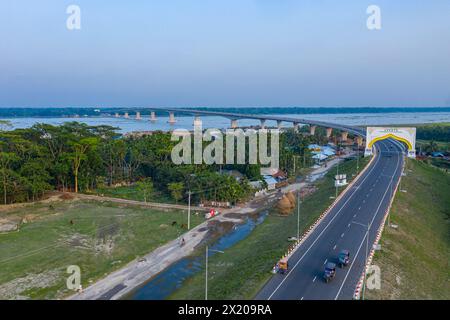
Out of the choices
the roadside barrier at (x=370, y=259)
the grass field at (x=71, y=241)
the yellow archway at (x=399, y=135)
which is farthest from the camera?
the yellow archway at (x=399, y=135)

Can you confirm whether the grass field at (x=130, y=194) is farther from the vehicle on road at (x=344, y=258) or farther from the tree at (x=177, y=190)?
Answer: the vehicle on road at (x=344, y=258)

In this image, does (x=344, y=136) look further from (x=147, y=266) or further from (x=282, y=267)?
(x=147, y=266)

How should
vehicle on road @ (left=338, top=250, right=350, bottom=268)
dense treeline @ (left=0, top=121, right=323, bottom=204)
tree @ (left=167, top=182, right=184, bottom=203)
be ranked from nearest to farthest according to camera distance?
vehicle on road @ (left=338, top=250, right=350, bottom=268)
dense treeline @ (left=0, top=121, right=323, bottom=204)
tree @ (left=167, top=182, right=184, bottom=203)

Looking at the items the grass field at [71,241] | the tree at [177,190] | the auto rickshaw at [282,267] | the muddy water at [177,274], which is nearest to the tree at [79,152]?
the grass field at [71,241]

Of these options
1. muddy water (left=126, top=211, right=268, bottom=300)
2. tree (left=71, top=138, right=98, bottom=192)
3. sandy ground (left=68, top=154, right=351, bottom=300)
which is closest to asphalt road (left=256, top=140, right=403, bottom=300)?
muddy water (left=126, top=211, right=268, bottom=300)

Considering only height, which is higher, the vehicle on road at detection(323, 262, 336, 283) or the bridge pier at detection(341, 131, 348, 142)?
the bridge pier at detection(341, 131, 348, 142)

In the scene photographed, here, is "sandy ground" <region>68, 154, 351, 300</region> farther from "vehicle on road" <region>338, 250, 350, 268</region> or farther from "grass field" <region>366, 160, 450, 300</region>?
"grass field" <region>366, 160, 450, 300</region>

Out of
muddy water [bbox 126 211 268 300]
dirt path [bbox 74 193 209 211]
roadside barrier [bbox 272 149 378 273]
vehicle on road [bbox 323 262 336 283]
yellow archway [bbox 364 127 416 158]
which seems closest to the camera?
vehicle on road [bbox 323 262 336 283]
